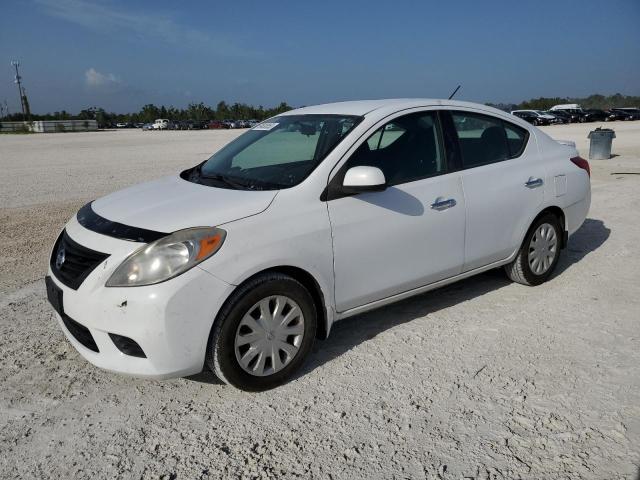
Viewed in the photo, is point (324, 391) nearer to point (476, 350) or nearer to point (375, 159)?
point (476, 350)

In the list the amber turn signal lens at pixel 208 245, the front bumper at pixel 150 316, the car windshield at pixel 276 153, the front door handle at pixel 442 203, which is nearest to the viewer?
the front bumper at pixel 150 316

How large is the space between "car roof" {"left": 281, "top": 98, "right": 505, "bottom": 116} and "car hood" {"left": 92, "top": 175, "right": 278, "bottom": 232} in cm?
112

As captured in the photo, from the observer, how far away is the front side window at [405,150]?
3713 mm

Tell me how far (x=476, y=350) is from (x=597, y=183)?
8589 millimetres

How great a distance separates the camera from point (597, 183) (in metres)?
10.8

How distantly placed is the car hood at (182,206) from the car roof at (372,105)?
3.68ft

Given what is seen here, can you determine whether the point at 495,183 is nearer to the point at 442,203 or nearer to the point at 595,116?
the point at 442,203

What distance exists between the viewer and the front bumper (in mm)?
2824

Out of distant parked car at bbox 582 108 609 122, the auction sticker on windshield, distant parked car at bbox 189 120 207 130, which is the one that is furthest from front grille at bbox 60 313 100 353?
distant parked car at bbox 189 120 207 130

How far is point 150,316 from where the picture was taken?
2818 millimetres

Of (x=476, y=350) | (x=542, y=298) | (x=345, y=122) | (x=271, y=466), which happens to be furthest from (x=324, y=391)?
(x=542, y=298)

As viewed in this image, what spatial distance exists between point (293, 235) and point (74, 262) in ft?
4.22

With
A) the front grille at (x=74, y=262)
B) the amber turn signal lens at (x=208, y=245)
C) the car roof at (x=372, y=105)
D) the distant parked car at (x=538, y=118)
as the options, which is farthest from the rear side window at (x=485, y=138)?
the distant parked car at (x=538, y=118)

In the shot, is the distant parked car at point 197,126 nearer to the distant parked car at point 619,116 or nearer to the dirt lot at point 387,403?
the distant parked car at point 619,116
